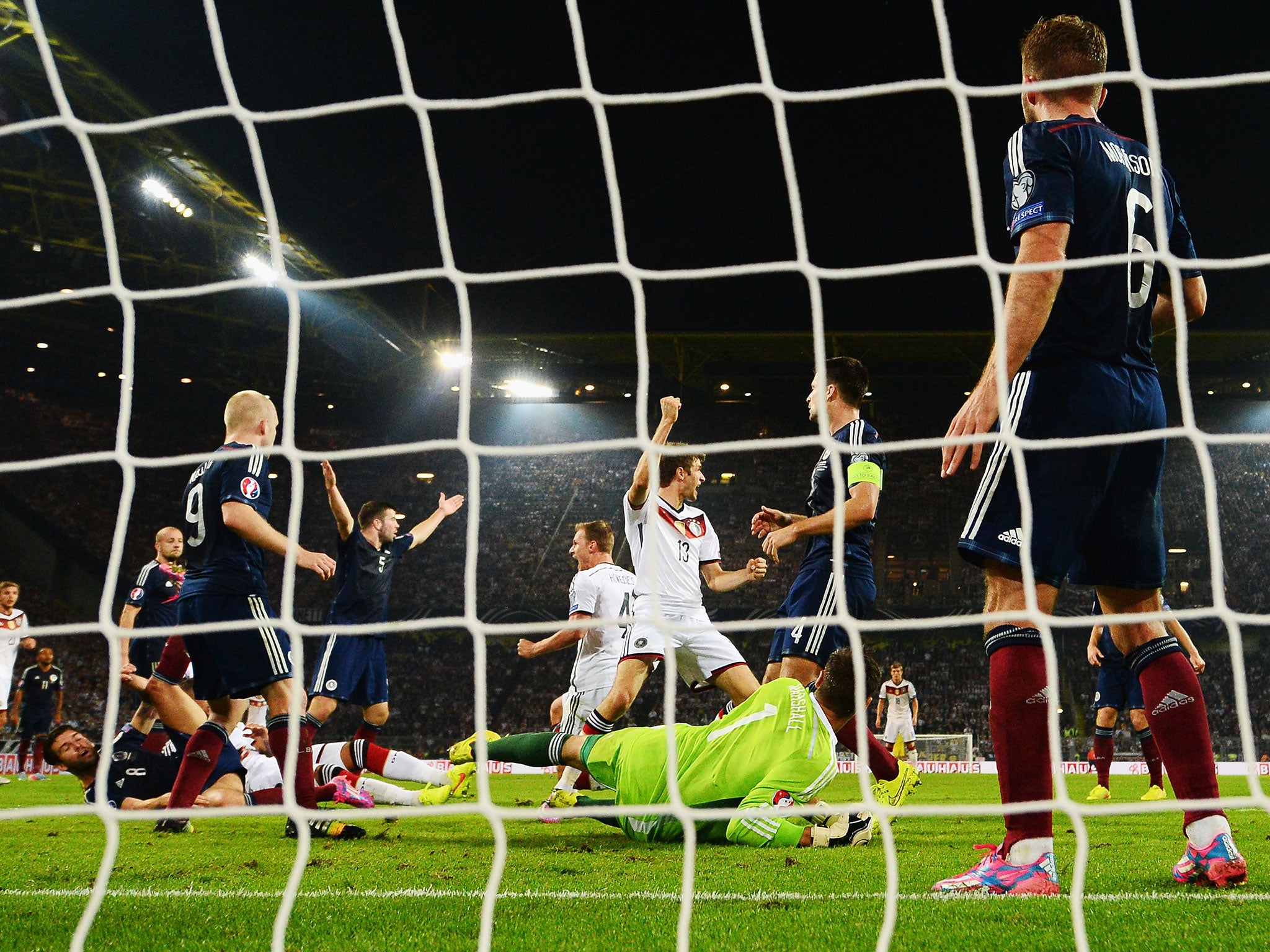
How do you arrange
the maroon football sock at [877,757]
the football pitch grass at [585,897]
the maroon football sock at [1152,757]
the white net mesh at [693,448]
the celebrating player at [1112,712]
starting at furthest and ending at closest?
the celebrating player at [1112,712] < the maroon football sock at [1152,757] < the maroon football sock at [877,757] < the football pitch grass at [585,897] < the white net mesh at [693,448]

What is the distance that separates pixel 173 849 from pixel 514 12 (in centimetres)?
1024

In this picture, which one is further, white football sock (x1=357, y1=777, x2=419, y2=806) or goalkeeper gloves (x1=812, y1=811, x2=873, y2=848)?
white football sock (x1=357, y1=777, x2=419, y2=806)

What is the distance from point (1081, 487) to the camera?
236cm

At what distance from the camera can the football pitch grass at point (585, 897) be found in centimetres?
197

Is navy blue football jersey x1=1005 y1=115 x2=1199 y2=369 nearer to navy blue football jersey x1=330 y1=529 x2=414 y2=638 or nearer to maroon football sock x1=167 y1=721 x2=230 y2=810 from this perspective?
maroon football sock x1=167 y1=721 x2=230 y2=810

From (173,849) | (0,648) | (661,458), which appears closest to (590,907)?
(173,849)

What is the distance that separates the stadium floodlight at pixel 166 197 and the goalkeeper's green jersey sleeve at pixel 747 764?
42.7 feet

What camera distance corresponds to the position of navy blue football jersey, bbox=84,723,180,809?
534 centimetres

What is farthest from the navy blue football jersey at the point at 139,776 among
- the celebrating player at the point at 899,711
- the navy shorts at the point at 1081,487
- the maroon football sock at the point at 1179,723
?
the celebrating player at the point at 899,711

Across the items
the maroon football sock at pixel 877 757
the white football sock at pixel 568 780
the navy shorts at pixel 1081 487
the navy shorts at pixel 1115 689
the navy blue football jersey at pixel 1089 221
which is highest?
the navy blue football jersey at pixel 1089 221

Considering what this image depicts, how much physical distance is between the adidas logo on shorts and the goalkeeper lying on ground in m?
1.22

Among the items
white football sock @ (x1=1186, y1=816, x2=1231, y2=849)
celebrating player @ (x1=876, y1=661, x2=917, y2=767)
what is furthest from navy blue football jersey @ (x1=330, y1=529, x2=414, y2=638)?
celebrating player @ (x1=876, y1=661, x2=917, y2=767)

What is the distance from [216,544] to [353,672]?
71.0 inches

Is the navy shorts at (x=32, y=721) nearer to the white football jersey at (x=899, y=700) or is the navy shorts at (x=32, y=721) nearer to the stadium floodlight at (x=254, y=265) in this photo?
the stadium floodlight at (x=254, y=265)
